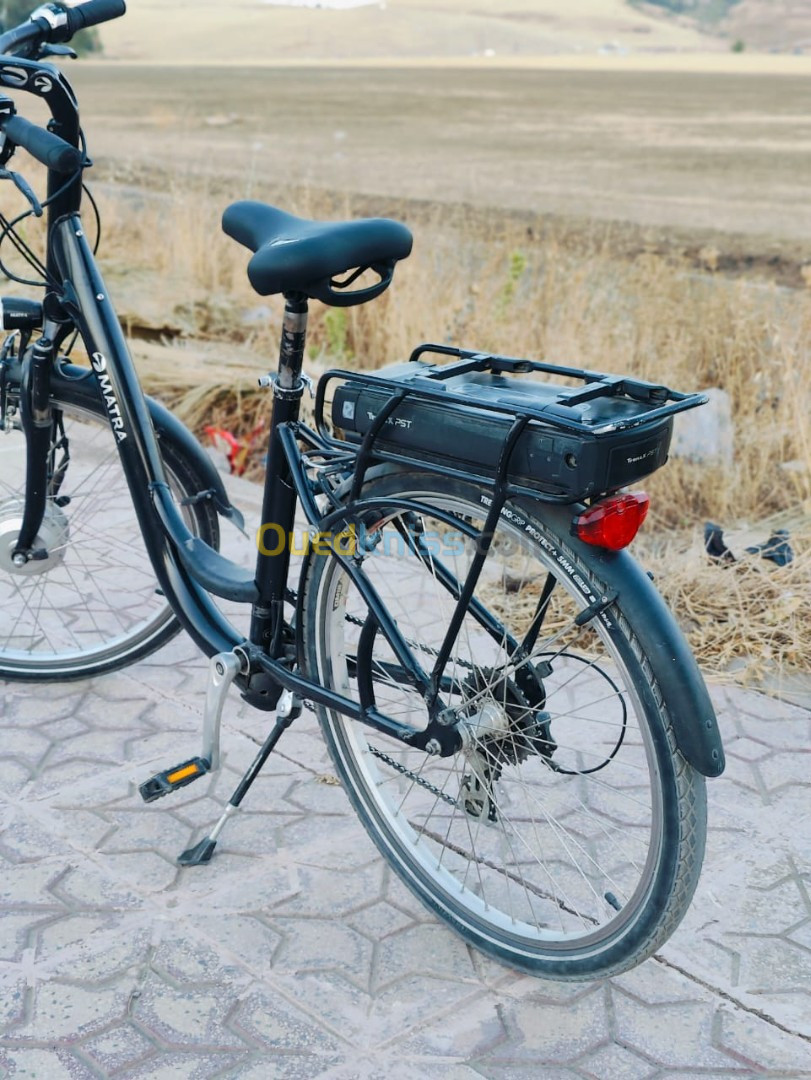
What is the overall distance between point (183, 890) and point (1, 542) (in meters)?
1.19

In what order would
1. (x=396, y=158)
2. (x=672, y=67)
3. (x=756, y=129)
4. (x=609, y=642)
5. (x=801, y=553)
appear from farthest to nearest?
(x=672, y=67), (x=756, y=129), (x=396, y=158), (x=801, y=553), (x=609, y=642)

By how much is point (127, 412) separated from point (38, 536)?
65cm

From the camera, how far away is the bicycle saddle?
2.28 metres

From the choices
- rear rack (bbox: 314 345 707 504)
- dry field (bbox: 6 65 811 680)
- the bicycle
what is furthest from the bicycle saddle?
dry field (bbox: 6 65 811 680)

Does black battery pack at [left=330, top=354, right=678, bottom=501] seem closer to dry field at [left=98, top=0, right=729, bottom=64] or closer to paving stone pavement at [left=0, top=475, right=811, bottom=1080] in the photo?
paving stone pavement at [left=0, top=475, right=811, bottom=1080]

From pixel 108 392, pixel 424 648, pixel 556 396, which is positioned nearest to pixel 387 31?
pixel 108 392

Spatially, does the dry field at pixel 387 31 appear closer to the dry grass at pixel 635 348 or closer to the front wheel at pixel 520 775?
the dry grass at pixel 635 348

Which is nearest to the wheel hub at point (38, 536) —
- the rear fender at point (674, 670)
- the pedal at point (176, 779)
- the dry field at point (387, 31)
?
the pedal at point (176, 779)

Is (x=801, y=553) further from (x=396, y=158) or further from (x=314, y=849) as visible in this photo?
(x=396, y=158)

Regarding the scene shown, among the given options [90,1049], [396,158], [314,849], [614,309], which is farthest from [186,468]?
[396,158]

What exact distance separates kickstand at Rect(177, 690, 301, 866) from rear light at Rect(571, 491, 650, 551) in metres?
0.92

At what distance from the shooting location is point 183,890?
9.04 ft

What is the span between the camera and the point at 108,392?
9.68 feet

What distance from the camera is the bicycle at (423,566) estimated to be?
2.14 meters
